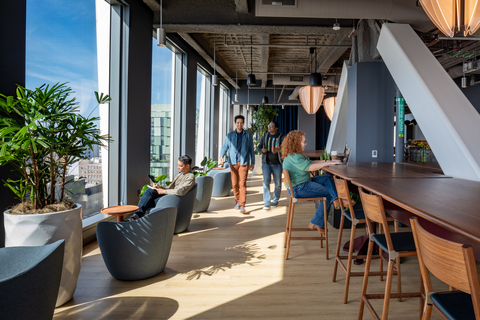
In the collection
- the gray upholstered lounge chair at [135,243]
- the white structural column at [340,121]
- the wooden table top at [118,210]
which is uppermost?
the white structural column at [340,121]

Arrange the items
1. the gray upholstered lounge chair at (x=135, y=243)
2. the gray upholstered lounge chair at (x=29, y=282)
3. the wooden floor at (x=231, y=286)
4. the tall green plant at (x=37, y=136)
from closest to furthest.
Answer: the gray upholstered lounge chair at (x=29, y=282), the tall green plant at (x=37, y=136), the wooden floor at (x=231, y=286), the gray upholstered lounge chair at (x=135, y=243)

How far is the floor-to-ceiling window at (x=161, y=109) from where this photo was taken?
17.4 ft

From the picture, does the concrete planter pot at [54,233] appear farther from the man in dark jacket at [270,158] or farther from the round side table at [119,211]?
the man in dark jacket at [270,158]

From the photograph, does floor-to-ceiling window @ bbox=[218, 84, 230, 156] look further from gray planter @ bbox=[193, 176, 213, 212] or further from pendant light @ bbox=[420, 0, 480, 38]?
pendant light @ bbox=[420, 0, 480, 38]

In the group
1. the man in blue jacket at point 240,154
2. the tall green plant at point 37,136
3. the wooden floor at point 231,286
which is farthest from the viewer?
the man in blue jacket at point 240,154

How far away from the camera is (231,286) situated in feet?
8.27

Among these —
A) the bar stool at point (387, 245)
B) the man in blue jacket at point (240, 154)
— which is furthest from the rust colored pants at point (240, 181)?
the bar stool at point (387, 245)

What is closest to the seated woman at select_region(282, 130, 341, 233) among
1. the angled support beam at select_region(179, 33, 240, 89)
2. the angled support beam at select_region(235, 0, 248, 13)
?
the angled support beam at select_region(235, 0, 248, 13)

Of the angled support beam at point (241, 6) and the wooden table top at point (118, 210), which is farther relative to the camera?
the angled support beam at point (241, 6)

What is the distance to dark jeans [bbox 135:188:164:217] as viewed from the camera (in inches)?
138

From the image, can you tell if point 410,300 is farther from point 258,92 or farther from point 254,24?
point 258,92

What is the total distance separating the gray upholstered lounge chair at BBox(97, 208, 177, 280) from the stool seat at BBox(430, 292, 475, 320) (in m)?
1.92

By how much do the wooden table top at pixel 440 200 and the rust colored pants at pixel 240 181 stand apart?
2898 millimetres

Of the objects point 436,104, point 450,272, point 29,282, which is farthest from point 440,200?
point 29,282
